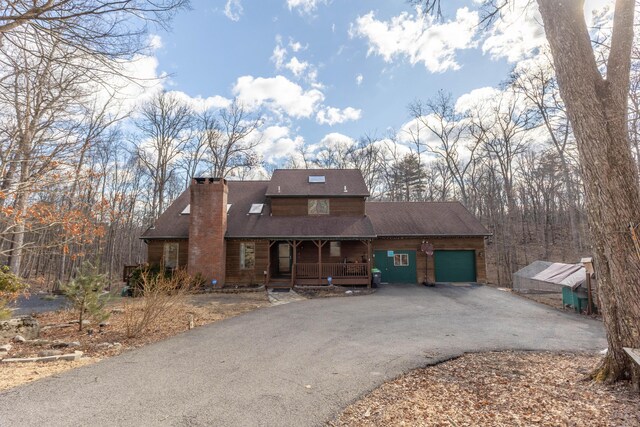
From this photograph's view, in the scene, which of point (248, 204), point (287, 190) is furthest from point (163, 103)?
point (287, 190)

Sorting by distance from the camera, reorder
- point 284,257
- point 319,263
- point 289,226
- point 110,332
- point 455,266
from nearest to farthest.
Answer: point 110,332 < point 319,263 < point 289,226 < point 455,266 < point 284,257

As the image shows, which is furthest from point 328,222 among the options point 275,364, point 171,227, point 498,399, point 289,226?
point 498,399

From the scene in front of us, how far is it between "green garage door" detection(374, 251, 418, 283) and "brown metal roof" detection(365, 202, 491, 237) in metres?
1.21

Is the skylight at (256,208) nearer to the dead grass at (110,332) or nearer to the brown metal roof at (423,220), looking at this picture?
the dead grass at (110,332)

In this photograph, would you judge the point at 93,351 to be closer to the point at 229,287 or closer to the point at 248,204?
the point at 229,287

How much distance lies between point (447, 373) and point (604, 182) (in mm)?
3694

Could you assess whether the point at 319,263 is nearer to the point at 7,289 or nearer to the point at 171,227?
the point at 171,227

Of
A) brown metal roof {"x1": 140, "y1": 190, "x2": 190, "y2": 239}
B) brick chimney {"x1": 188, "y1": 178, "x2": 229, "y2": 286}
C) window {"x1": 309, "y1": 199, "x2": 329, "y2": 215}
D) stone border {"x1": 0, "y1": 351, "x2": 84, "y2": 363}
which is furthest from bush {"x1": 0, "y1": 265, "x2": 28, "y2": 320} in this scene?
window {"x1": 309, "y1": 199, "x2": 329, "y2": 215}

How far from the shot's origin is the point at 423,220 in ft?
60.4

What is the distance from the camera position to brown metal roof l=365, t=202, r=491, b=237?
57.0ft

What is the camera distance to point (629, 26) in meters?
4.27

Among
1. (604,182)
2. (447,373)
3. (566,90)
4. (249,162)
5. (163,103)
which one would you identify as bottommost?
(447,373)

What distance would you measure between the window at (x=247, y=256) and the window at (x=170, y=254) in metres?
3.42

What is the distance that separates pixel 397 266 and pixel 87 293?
14.4 m
